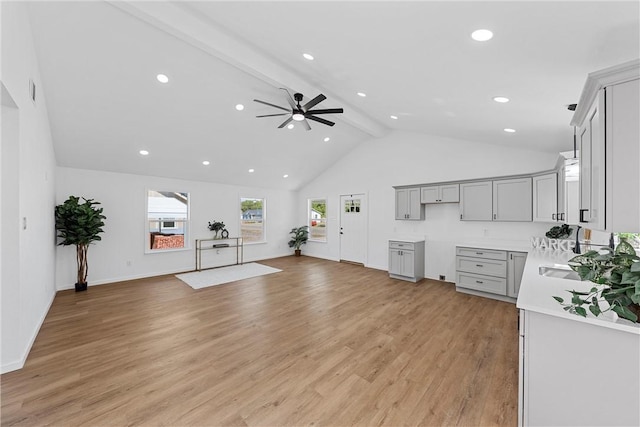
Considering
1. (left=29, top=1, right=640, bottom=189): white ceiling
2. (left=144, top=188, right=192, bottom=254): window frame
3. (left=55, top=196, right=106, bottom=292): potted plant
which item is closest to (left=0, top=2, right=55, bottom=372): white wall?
(left=29, top=1, right=640, bottom=189): white ceiling

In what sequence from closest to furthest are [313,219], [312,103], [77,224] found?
[312,103], [77,224], [313,219]

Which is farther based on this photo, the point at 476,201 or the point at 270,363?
the point at 476,201

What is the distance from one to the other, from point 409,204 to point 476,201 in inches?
52.5

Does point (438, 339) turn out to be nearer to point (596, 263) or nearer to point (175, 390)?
point (596, 263)

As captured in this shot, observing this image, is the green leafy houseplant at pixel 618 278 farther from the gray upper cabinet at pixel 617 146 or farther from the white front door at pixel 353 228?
the white front door at pixel 353 228

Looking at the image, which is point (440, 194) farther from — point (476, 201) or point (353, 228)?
point (353, 228)

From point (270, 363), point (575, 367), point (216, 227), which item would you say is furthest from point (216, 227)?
point (575, 367)

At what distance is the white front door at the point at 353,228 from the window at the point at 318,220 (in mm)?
748

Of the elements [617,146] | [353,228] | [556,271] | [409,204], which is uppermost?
[617,146]

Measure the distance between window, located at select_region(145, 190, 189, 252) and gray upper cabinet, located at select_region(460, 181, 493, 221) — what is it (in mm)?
6275

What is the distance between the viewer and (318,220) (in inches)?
340

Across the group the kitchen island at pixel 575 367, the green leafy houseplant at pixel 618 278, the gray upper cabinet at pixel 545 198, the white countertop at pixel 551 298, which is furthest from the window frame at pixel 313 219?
the green leafy houseplant at pixel 618 278

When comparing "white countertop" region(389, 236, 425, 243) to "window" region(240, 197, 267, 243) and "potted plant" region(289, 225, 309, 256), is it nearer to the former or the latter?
"potted plant" region(289, 225, 309, 256)

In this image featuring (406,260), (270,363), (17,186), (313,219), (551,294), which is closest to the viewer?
(551,294)
